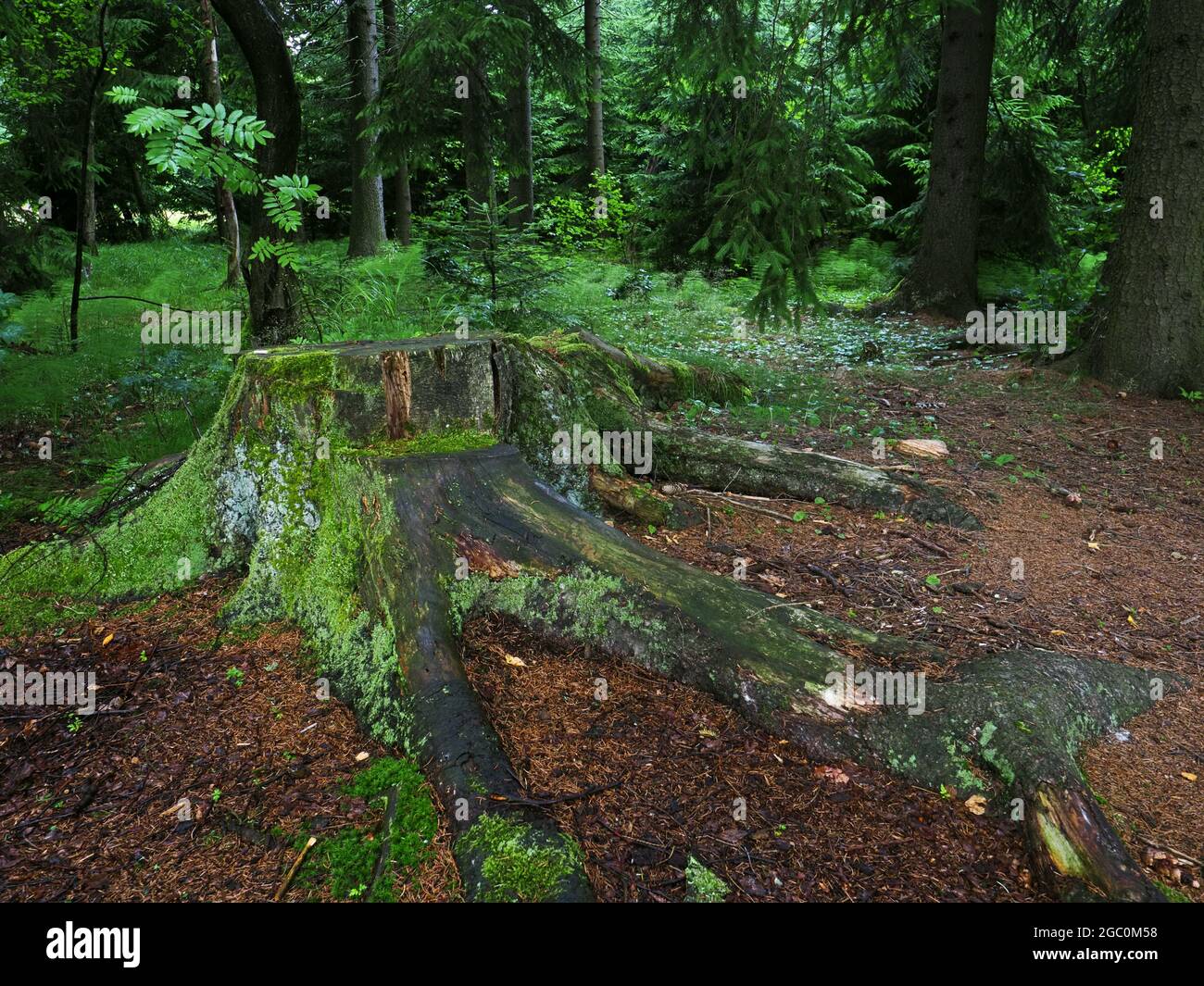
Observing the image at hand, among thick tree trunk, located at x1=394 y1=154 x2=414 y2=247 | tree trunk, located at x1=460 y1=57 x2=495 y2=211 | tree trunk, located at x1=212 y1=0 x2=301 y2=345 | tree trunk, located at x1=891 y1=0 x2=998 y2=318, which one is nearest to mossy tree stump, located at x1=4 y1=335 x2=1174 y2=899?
tree trunk, located at x1=212 y1=0 x2=301 y2=345

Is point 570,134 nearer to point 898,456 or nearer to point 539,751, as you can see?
point 898,456

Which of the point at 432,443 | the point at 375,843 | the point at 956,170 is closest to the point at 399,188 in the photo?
the point at 956,170

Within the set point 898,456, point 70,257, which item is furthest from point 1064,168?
point 70,257

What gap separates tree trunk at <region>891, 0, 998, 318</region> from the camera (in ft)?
38.1

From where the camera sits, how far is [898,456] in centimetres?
621

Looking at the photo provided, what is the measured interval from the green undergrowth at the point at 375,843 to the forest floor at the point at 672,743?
0.01 metres

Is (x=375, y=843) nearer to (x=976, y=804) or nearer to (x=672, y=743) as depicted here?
(x=672, y=743)

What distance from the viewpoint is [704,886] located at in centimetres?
230

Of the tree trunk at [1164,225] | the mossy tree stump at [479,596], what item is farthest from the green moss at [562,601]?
the tree trunk at [1164,225]

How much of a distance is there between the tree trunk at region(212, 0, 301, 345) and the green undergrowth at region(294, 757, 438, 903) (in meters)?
5.39

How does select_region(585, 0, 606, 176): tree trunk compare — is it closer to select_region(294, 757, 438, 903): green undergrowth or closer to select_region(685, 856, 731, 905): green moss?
select_region(294, 757, 438, 903): green undergrowth

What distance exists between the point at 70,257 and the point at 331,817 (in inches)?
544

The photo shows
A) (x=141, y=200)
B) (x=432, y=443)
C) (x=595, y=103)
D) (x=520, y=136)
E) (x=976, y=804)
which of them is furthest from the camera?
(x=141, y=200)

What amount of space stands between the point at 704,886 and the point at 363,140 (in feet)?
48.8
